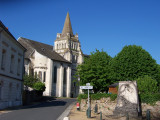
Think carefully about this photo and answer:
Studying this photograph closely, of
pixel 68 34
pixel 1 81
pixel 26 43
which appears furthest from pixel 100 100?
pixel 68 34

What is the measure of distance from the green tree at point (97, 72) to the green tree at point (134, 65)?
178 centimetres

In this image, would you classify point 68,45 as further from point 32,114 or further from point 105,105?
point 32,114

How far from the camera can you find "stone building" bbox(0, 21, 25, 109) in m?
22.2

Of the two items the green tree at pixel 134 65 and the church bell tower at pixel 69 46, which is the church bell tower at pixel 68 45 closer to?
the church bell tower at pixel 69 46

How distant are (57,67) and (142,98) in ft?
130

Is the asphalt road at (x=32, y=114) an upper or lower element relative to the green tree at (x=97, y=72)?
lower

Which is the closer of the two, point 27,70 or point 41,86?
point 41,86

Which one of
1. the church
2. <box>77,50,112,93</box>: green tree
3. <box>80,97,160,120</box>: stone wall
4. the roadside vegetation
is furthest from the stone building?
the church

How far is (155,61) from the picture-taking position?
37.3m

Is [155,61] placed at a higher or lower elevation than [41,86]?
higher

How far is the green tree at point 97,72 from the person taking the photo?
37.4 metres

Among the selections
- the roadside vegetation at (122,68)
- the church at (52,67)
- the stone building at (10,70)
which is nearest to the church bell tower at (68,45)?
the church at (52,67)

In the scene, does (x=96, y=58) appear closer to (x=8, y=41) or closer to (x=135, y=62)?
(x=135, y=62)

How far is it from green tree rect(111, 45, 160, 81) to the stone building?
694 inches
